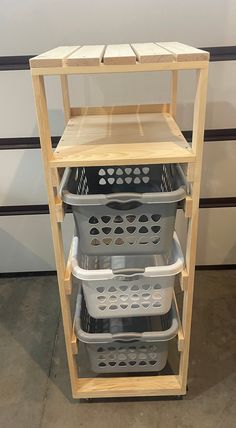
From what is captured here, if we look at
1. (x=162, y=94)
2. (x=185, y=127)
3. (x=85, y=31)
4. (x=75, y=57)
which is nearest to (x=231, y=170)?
(x=185, y=127)

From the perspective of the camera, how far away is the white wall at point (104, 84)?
1439 mm

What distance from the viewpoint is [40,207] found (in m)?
1.83

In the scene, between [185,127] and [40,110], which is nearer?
[40,110]

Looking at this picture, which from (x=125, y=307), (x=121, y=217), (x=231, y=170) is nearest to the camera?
(x=121, y=217)

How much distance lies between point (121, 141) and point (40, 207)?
Result: 0.86m

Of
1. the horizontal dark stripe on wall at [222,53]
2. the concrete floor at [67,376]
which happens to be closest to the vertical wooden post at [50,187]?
the concrete floor at [67,376]

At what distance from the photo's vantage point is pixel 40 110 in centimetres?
91

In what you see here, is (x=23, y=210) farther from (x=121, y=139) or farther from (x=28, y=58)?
(x=121, y=139)

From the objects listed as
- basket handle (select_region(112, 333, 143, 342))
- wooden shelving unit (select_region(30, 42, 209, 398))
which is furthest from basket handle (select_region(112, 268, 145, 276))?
basket handle (select_region(112, 333, 143, 342))

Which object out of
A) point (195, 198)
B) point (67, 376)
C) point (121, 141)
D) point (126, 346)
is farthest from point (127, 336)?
point (121, 141)

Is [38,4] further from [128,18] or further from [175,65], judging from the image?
[175,65]

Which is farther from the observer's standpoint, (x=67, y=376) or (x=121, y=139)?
(x=67, y=376)

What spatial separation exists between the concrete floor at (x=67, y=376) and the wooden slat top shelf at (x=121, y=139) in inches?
35.1

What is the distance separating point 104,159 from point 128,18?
0.78 meters
